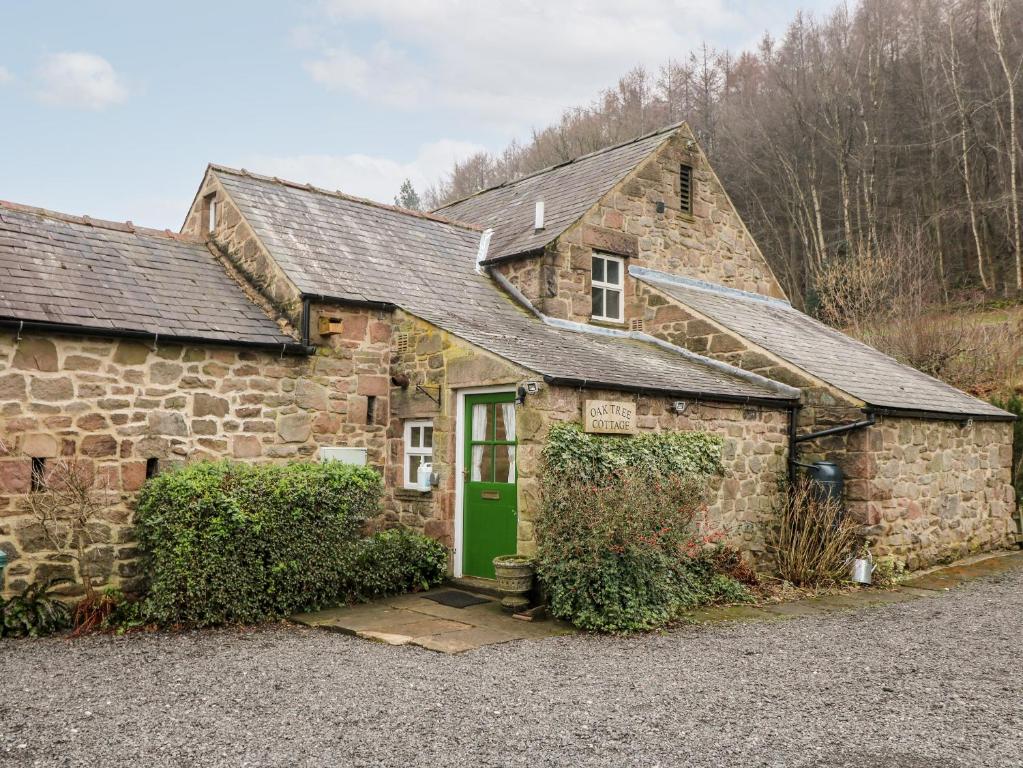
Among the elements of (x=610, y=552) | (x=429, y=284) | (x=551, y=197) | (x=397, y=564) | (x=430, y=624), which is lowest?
(x=430, y=624)

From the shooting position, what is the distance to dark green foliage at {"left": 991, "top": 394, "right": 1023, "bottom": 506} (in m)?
15.3

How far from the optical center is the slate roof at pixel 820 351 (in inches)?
485

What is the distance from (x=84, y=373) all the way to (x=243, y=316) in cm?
218

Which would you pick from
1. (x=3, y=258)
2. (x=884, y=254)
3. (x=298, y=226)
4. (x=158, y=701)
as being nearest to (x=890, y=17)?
(x=884, y=254)

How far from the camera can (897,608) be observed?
9.45m

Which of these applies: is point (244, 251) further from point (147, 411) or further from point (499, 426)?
point (499, 426)

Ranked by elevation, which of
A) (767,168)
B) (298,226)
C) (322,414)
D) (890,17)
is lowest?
(322,414)

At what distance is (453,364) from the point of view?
10.0m

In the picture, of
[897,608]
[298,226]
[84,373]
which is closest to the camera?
[84,373]

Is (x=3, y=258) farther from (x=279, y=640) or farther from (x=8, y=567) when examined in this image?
(x=279, y=640)

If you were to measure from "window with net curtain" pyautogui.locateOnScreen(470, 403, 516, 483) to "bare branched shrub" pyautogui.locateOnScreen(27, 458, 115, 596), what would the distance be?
165 inches

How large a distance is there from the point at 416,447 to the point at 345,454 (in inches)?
37.4

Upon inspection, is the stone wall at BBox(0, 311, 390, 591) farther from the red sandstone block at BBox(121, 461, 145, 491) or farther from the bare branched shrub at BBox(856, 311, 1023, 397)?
the bare branched shrub at BBox(856, 311, 1023, 397)

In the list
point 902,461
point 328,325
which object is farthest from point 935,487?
point 328,325
